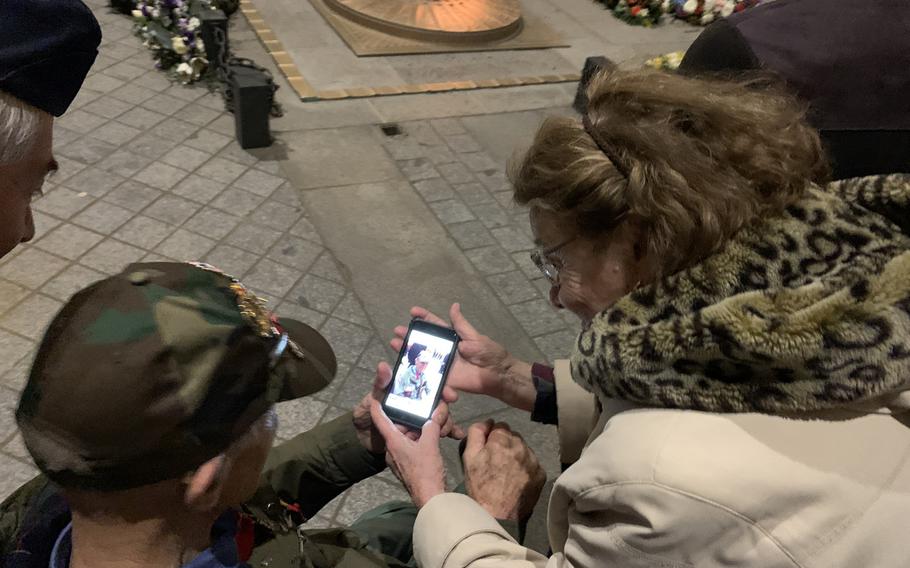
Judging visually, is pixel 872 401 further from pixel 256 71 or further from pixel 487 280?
pixel 256 71

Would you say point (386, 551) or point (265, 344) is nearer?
point (265, 344)

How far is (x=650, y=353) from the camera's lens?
48.1 inches

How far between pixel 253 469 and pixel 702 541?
0.79 meters

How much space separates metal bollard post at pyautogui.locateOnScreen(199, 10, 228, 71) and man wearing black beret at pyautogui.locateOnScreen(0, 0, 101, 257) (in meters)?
3.98

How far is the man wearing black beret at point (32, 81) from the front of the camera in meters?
1.49

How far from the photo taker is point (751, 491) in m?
1.12

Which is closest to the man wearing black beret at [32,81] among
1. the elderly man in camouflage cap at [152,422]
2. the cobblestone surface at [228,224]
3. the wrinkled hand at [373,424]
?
the elderly man in camouflage cap at [152,422]

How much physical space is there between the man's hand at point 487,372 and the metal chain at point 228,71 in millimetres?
3100

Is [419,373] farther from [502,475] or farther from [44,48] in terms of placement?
[44,48]

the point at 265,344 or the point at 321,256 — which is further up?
the point at 265,344

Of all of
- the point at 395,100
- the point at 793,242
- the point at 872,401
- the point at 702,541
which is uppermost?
the point at 793,242

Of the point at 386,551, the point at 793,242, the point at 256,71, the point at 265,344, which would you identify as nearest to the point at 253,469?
the point at 265,344

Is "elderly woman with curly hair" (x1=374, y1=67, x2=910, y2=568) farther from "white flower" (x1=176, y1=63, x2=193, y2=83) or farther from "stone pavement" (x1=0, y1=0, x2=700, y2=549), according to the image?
"white flower" (x1=176, y1=63, x2=193, y2=83)

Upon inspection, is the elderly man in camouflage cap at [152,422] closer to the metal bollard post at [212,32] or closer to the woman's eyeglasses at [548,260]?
the woman's eyeglasses at [548,260]
